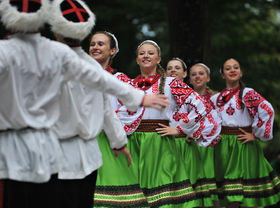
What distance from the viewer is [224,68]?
24.7ft

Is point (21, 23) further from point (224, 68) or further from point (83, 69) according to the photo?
point (224, 68)

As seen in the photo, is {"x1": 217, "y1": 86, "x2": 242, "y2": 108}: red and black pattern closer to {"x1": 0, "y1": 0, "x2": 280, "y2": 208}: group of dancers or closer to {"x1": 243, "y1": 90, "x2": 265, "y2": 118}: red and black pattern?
{"x1": 243, "y1": 90, "x2": 265, "y2": 118}: red and black pattern

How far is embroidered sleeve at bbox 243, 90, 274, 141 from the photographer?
272 inches

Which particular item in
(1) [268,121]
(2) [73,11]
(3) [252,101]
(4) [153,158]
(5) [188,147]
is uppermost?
(2) [73,11]

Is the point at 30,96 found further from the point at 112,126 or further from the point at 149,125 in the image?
the point at 149,125

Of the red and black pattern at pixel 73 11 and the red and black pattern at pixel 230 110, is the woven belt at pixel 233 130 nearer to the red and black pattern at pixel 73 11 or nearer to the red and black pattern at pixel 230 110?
the red and black pattern at pixel 230 110

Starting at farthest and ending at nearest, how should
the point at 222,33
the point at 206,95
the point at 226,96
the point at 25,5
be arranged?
1. the point at 222,33
2. the point at 206,95
3. the point at 226,96
4. the point at 25,5

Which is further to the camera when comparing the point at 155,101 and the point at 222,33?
the point at 222,33

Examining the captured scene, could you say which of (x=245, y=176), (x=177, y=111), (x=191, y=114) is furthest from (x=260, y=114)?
(x=177, y=111)

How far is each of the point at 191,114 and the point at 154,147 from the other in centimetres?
62

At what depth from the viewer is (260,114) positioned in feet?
22.7

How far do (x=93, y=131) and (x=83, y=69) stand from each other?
492mm

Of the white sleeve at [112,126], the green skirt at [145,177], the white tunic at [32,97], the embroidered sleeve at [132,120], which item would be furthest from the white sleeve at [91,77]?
the embroidered sleeve at [132,120]

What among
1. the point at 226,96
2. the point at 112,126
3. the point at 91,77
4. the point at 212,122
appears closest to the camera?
the point at 91,77
